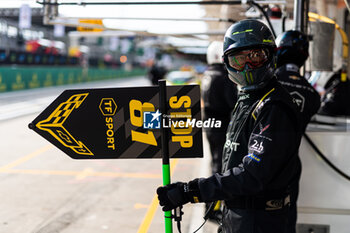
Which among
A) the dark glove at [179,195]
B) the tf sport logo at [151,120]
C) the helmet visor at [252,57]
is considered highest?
the helmet visor at [252,57]

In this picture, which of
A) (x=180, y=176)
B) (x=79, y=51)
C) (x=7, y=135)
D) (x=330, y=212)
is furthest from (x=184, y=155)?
(x=79, y=51)

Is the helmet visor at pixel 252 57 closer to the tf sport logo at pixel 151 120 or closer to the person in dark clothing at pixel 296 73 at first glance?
the tf sport logo at pixel 151 120

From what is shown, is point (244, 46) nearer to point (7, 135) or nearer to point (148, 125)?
point (148, 125)

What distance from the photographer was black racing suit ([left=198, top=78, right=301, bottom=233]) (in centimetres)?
185

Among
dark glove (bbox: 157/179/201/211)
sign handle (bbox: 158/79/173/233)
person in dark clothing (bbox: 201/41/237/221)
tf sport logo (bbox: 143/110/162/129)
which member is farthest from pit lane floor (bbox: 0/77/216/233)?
dark glove (bbox: 157/179/201/211)

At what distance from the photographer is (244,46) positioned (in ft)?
6.77

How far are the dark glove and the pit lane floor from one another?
5.93ft

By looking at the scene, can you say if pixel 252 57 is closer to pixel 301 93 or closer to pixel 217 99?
pixel 301 93

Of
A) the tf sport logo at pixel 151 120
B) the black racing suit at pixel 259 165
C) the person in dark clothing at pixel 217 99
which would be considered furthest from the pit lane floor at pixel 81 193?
the black racing suit at pixel 259 165

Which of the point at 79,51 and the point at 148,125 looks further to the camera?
the point at 79,51

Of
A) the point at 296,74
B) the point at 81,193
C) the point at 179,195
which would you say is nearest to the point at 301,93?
the point at 296,74

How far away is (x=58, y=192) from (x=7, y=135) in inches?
210

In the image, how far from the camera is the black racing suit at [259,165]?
1.85 meters

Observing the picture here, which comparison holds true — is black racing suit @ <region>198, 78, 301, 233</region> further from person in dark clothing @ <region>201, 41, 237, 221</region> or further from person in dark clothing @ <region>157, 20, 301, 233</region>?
person in dark clothing @ <region>201, 41, 237, 221</region>
